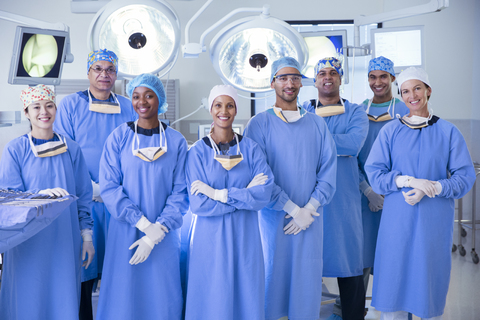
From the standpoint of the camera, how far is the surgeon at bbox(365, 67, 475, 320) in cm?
196

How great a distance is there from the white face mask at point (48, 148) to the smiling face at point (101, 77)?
506mm

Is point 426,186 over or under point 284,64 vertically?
under

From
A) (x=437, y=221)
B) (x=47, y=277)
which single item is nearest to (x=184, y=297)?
(x=47, y=277)

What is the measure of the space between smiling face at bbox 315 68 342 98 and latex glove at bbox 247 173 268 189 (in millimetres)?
830

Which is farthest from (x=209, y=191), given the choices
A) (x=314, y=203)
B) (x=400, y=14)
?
(x=400, y=14)

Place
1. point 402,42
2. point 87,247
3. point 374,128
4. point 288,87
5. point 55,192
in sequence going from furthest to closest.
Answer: point 402,42 < point 374,128 < point 288,87 < point 87,247 < point 55,192

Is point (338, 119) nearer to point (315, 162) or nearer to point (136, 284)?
point (315, 162)

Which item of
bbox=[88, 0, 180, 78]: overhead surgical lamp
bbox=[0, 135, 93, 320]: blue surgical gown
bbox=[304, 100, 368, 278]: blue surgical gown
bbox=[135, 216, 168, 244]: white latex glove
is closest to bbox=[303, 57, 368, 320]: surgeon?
bbox=[304, 100, 368, 278]: blue surgical gown

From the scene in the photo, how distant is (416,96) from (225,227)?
112 cm

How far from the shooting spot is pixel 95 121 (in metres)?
2.20

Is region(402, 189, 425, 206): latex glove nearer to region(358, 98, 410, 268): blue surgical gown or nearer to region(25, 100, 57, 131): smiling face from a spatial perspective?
region(358, 98, 410, 268): blue surgical gown

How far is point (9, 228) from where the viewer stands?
1.42 meters

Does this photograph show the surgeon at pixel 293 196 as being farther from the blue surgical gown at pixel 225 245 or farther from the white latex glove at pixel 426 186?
the white latex glove at pixel 426 186

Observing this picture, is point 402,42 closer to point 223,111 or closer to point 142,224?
point 223,111
